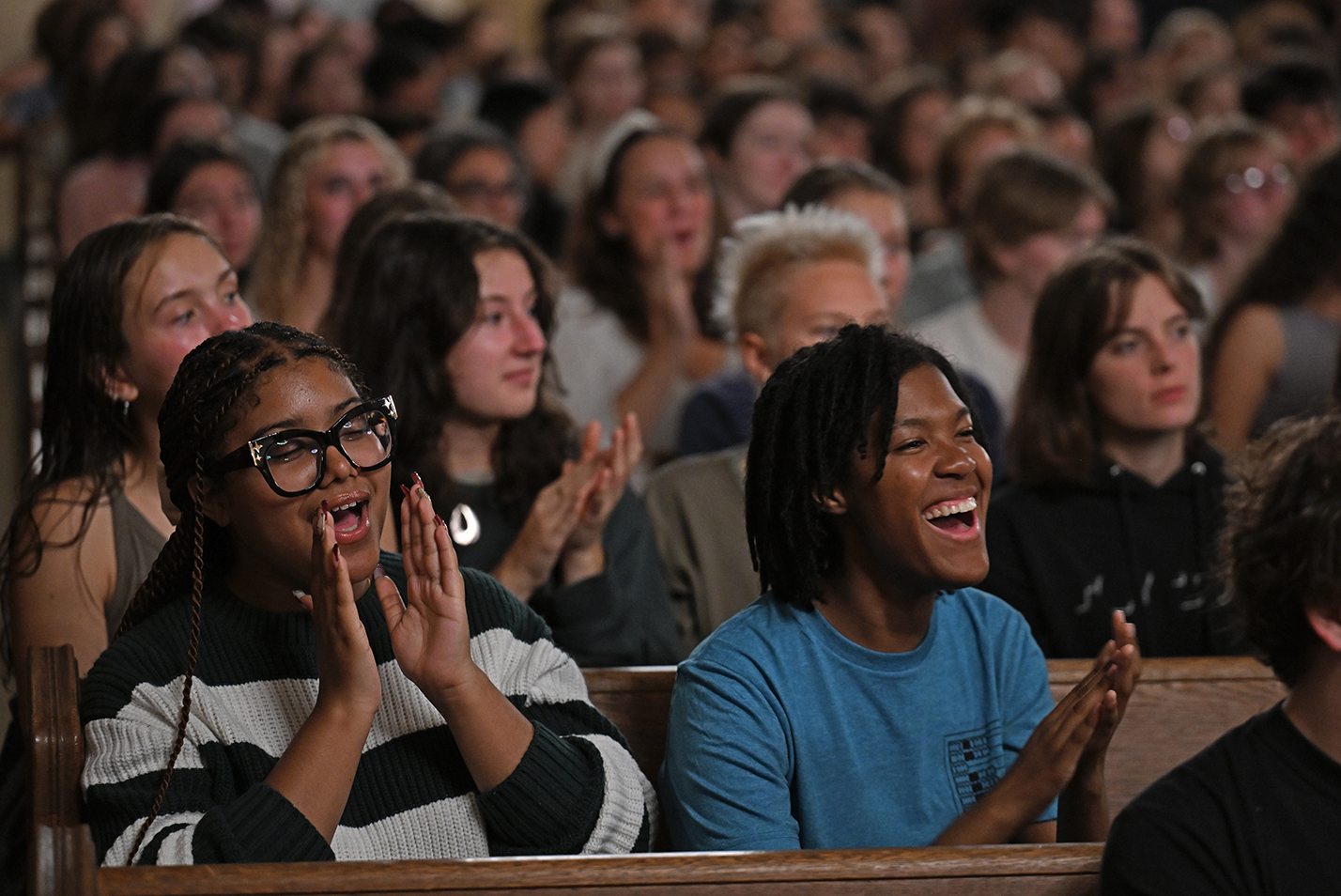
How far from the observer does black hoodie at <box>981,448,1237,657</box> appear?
3.14 m

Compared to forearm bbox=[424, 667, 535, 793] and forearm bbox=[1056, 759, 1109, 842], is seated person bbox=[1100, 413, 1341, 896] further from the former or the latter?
forearm bbox=[424, 667, 535, 793]

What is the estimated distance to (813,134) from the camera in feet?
20.8

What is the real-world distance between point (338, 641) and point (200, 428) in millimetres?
356

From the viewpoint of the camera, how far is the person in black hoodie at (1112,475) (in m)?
3.15

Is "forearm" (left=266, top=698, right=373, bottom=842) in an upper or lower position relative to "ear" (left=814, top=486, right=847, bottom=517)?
lower

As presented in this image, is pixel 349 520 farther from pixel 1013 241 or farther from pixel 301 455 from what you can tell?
pixel 1013 241

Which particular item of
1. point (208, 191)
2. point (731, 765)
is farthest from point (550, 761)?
point (208, 191)

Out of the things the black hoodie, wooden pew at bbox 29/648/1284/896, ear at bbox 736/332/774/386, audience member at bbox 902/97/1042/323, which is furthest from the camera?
audience member at bbox 902/97/1042/323

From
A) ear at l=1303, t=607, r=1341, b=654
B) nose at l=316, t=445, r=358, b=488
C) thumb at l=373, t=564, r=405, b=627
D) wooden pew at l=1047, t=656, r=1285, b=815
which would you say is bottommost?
wooden pew at l=1047, t=656, r=1285, b=815

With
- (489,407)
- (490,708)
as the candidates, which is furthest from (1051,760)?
(489,407)

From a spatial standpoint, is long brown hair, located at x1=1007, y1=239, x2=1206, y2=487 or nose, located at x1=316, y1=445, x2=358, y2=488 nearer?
nose, located at x1=316, y1=445, x2=358, y2=488

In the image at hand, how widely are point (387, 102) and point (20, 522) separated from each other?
4984 mm

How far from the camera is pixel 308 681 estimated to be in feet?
6.73

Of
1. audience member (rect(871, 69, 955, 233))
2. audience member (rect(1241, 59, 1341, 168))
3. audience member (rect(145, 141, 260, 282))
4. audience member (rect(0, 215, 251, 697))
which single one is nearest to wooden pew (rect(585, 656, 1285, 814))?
audience member (rect(0, 215, 251, 697))
